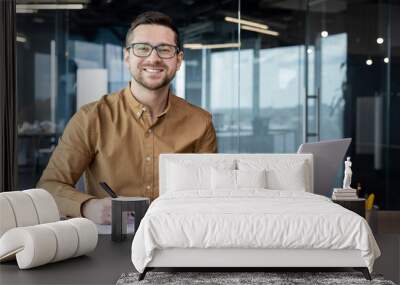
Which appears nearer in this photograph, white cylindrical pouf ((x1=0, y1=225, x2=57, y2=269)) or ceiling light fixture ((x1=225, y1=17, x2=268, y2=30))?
white cylindrical pouf ((x1=0, y1=225, x2=57, y2=269))

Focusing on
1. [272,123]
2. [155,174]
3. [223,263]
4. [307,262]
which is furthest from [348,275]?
[272,123]

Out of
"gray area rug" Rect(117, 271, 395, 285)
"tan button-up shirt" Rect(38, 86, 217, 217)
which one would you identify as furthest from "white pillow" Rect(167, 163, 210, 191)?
"gray area rug" Rect(117, 271, 395, 285)

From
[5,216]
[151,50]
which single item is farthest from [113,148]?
[5,216]

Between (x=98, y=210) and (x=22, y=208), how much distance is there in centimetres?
75

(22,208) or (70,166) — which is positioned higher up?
(70,166)

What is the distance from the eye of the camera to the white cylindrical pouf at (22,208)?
173 inches

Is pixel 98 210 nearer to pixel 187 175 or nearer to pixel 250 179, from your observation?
pixel 187 175

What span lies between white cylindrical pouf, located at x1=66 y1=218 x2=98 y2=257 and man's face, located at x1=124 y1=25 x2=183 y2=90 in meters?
1.07

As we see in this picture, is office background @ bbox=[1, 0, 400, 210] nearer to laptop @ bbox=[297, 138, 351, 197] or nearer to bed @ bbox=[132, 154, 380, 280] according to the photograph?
laptop @ bbox=[297, 138, 351, 197]

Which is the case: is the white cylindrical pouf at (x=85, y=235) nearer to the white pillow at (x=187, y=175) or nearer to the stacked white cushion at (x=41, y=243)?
the stacked white cushion at (x=41, y=243)

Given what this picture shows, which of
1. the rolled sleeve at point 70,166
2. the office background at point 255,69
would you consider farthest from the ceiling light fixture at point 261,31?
the rolled sleeve at point 70,166

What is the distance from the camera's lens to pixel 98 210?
Answer: 5098mm

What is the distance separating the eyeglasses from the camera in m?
5.05

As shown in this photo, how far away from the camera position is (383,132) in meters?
7.92
